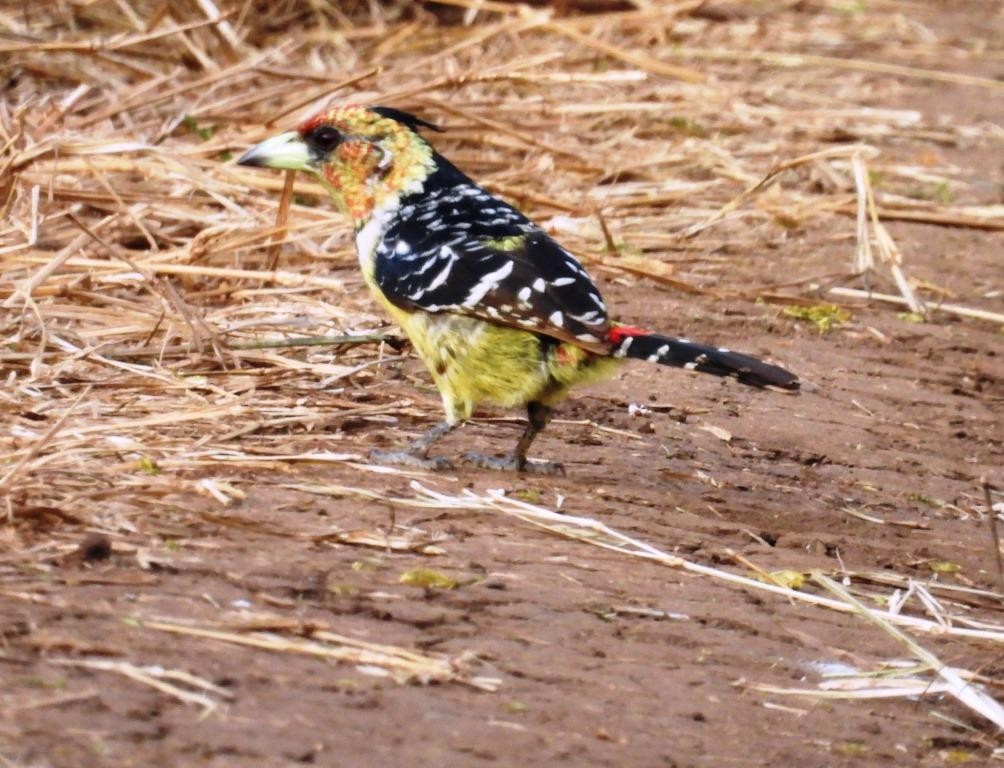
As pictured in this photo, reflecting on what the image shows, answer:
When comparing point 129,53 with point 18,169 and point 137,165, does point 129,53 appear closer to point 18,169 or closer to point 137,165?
point 137,165

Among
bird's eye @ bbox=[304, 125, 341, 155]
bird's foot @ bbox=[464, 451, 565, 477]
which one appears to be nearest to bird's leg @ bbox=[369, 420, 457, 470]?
bird's foot @ bbox=[464, 451, 565, 477]

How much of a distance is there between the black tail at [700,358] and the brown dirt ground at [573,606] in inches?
14.7

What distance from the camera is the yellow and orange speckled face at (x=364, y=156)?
474cm

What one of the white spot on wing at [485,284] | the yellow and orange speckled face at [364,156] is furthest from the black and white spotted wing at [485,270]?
the yellow and orange speckled face at [364,156]

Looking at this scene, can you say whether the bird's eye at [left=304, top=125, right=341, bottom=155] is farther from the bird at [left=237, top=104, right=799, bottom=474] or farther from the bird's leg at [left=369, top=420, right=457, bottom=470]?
the bird's leg at [left=369, top=420, right=457, bottom=470]

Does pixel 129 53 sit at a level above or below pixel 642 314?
above

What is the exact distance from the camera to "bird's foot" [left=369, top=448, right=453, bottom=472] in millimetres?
4070

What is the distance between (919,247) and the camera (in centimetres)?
717

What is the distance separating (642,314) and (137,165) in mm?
1796

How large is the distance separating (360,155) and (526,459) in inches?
40.7

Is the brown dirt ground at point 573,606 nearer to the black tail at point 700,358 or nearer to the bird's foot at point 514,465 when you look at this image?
the bird's foot at point 514,465

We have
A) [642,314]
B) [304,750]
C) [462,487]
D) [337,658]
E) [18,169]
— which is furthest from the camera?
[642,314]

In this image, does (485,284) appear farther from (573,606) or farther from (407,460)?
(573,606)

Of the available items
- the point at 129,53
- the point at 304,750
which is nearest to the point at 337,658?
the point at 304,750
